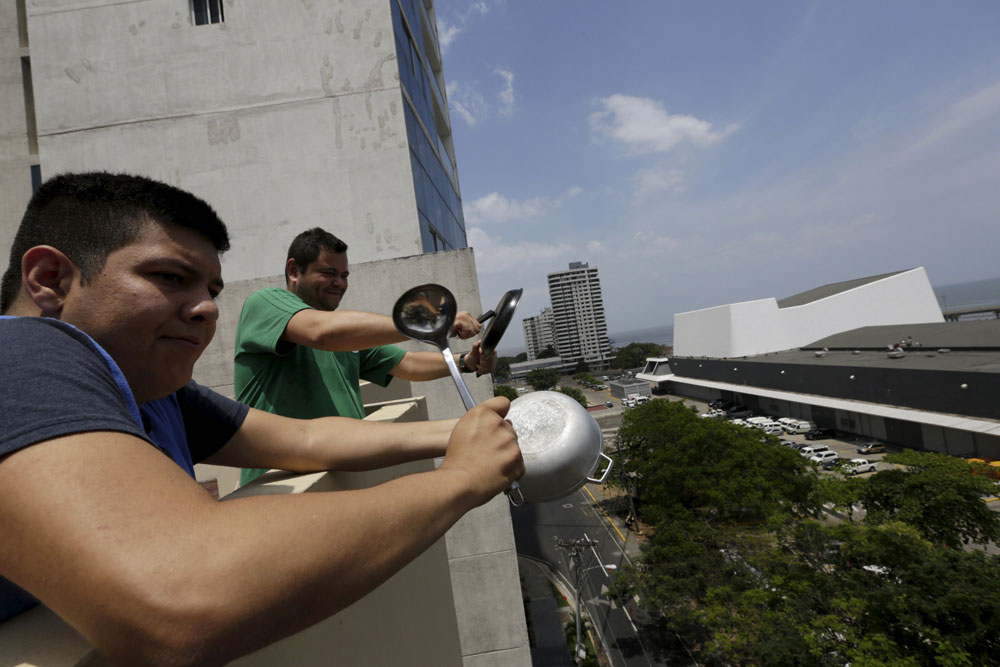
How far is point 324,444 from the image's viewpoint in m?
1.68

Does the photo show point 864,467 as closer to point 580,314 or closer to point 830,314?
point 830,314

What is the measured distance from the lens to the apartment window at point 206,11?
8516mm

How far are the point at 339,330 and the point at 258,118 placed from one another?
8.39m

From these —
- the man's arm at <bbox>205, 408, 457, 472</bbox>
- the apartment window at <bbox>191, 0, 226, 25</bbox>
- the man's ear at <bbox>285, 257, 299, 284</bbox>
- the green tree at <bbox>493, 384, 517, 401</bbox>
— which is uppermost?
the apartment window at <bbox>191, 0, 226, 25</bbox>

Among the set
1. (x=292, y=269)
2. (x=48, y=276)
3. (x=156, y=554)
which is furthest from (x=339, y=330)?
(x=156, y=554)

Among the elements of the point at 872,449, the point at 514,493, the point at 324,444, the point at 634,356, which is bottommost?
the point at 872,449

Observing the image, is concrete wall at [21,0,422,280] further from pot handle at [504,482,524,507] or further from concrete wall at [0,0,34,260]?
pot handle at [504,482,524,507]

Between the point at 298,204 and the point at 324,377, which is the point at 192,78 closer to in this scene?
the point at 298,204

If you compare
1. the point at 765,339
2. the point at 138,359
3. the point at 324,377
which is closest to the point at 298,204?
the point at 324,377

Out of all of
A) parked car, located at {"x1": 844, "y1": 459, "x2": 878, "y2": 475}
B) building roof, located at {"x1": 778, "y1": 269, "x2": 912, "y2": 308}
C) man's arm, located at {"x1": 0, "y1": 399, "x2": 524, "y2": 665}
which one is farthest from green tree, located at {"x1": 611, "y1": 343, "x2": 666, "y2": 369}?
man's arm, located at {"x1": 0, "y1": 399, "x2": 524, "y2": 665}

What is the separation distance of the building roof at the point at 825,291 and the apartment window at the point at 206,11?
51134mm

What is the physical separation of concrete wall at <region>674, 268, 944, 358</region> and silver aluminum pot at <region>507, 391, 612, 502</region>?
159 feet

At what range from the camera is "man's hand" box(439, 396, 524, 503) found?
1052 mm

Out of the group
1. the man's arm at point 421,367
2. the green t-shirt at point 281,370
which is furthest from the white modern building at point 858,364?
the green t-shirt at point 281,370
